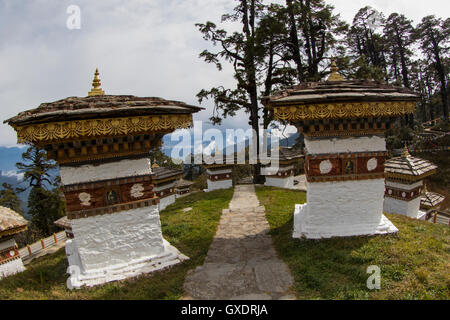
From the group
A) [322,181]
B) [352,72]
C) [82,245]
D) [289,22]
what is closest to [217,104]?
[289,22]

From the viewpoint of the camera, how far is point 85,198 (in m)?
4.81

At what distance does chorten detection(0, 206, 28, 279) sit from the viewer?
7.93m

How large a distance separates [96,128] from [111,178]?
1.08 meters

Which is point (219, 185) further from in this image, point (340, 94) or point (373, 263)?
point (373, 263)

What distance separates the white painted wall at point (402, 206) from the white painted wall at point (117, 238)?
8339mm

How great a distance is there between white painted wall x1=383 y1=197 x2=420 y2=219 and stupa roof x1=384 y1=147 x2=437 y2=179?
2.99 ft

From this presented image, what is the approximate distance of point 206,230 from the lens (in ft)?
23.7

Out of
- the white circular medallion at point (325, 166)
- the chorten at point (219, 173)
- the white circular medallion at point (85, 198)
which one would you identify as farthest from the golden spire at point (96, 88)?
the chorten at point (219, 173)

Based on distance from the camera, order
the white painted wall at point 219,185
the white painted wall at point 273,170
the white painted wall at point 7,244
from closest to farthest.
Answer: the white painted wall at point 7,244
the white painted wall at point 273,170
the white painted wall at point 219,185

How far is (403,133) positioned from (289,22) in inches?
636

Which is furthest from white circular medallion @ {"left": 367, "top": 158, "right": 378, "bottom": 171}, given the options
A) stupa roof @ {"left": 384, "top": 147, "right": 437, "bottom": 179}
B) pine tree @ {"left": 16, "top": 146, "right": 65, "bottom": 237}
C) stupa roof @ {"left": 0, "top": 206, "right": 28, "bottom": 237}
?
pine tree @ {"left": 16, "top": 146, "right": 65, "bottom": 237}

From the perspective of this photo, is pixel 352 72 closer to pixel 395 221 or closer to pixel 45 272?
pixel 395 221

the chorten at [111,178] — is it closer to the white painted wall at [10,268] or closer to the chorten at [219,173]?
the white painted wall at [10,268]

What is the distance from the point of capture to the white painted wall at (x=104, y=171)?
185 inches
